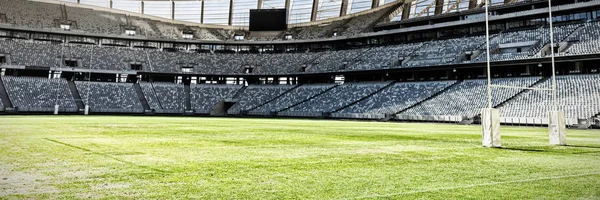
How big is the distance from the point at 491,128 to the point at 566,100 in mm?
25417

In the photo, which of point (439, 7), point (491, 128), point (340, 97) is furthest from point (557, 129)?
point (439, 7)

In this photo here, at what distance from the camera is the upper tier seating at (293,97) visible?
52.3 metres

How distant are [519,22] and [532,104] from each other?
16595 millimetres

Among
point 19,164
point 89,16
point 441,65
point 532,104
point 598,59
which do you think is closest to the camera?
point 19,164

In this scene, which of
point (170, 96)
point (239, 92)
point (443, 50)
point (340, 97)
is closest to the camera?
point (443, 50)

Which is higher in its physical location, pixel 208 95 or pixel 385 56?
pixel 385 56

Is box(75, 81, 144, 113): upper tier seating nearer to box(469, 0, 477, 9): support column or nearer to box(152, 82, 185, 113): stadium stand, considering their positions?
box(152, 82, 185, 113): stadium stand

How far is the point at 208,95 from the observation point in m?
58.8

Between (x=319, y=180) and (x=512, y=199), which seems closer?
(x=512, y=199)

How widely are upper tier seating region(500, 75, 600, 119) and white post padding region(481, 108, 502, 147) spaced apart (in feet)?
70.5

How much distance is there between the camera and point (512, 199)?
15.3 feet

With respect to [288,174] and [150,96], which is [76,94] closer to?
[150,96]

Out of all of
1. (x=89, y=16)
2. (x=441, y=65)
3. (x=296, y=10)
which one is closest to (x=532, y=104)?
(x=441, y=65)

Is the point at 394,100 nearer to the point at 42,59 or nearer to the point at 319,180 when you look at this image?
the point at 319,180
